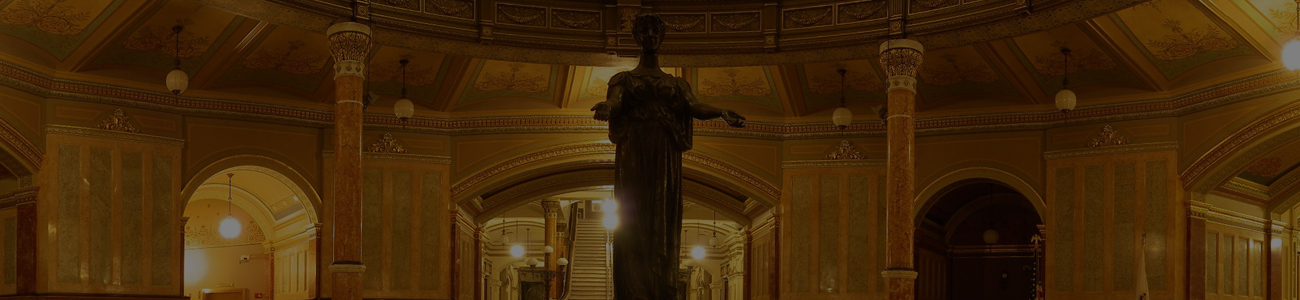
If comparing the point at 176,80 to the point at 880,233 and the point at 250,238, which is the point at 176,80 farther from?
the point at 880,233

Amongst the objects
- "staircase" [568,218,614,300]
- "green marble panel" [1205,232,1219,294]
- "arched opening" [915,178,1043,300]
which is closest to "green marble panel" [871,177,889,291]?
"arched opening" [915,178,1043,300]

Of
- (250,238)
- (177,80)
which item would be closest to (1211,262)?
(177,80)

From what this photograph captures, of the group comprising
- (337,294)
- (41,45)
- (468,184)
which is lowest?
(337,294)

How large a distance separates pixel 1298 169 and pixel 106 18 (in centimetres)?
1569

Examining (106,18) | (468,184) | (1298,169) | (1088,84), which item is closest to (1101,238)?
(1088,84)

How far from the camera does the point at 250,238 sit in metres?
25.1

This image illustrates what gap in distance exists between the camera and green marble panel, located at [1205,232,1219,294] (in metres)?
19.0

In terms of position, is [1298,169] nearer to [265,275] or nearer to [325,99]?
[325,99]

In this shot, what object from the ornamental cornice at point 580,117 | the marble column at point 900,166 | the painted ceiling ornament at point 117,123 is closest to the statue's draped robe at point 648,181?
the marble column at point 900,166

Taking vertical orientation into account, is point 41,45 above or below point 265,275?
above

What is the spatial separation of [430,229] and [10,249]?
5.46m

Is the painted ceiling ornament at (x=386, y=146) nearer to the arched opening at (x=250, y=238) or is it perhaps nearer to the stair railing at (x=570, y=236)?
the arched opening at (x=250, y=238)

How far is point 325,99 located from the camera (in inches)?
797

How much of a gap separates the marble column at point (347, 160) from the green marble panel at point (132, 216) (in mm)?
3482
